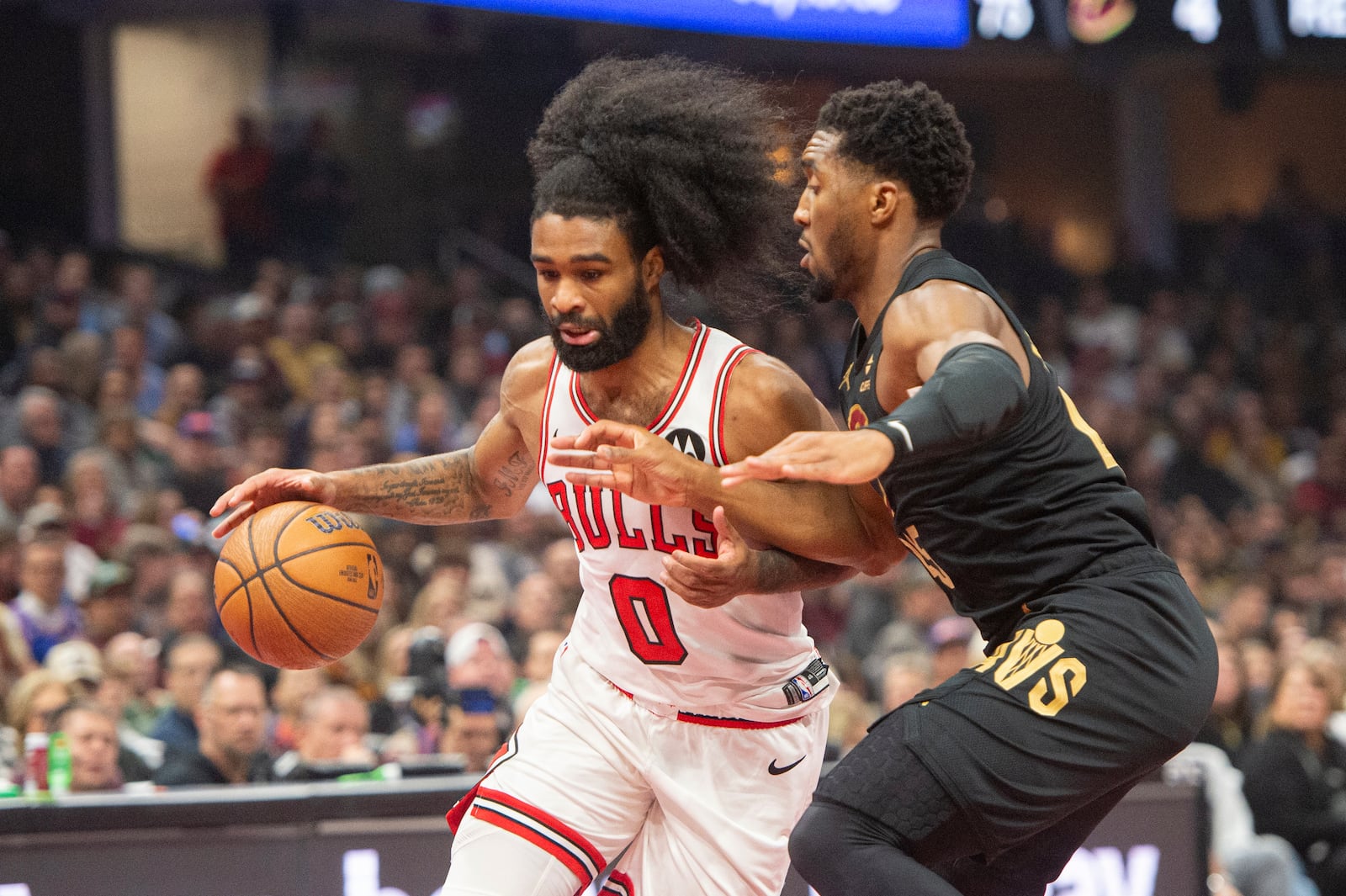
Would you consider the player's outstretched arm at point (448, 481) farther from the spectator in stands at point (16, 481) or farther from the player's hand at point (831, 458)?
the spectator in stands at point (16, 481)

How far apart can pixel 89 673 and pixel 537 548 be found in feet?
10.3

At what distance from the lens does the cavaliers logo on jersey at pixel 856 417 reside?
3.26 m

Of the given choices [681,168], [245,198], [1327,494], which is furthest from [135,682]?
[1327,494]

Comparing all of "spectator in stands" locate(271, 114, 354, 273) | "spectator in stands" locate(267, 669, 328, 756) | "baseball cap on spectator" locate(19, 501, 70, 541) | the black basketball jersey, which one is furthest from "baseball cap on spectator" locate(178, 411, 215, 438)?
the black basketball jersey

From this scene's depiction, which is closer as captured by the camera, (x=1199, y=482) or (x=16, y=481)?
(x=16, y=481)

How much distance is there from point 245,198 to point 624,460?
10.2 metres

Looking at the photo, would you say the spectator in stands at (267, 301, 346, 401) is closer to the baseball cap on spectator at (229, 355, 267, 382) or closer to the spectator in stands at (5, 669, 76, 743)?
the baseball cap on spectator at (229, 355, 267, 382)

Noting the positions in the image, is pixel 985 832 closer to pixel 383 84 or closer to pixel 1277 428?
pixel 1277 428

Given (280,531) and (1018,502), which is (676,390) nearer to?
(1018,502)

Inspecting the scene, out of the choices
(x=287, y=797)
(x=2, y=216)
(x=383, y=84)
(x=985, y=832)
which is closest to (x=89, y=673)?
(x=287, y=797)

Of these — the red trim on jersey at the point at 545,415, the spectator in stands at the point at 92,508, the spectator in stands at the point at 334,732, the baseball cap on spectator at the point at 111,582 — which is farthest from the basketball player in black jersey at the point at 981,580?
the spectator in stands at the point at 92,508

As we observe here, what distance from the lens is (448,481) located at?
160 inches

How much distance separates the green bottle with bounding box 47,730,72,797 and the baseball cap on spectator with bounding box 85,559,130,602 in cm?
192

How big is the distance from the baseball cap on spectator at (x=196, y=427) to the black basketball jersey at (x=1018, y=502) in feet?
20.5
